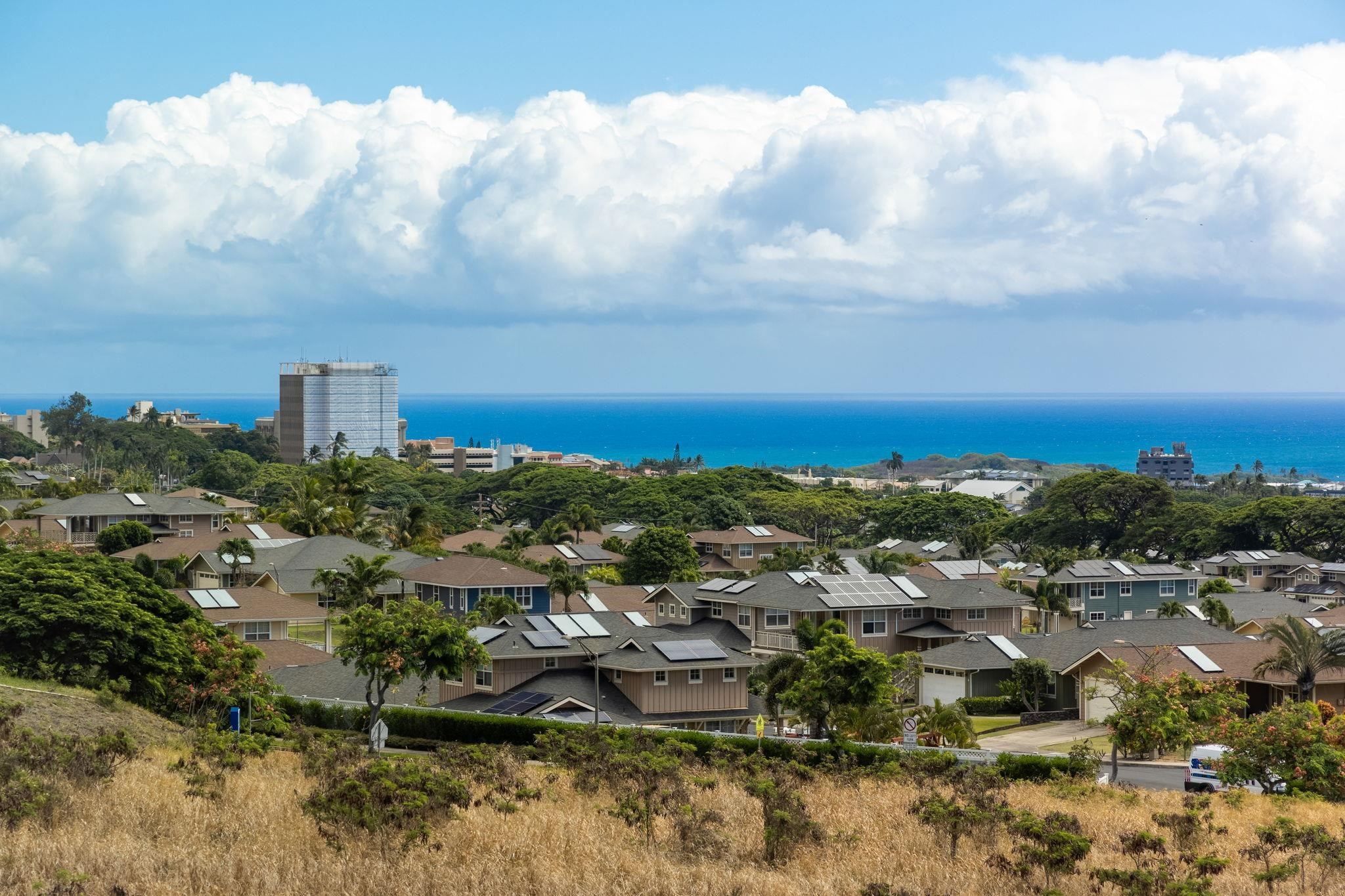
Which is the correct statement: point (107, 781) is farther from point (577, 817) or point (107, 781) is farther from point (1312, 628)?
point (1312, 628)

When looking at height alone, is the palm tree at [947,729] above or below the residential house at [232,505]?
below

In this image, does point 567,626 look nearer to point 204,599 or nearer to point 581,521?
point 204,599

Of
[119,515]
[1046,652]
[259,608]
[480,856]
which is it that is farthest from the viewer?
[119,515]

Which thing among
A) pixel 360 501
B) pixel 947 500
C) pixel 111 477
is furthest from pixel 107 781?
pixel 111 477

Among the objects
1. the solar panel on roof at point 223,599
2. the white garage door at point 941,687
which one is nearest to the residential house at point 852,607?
the white garage door at point 941,687

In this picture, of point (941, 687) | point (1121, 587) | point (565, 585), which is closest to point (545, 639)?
point (941, 687)

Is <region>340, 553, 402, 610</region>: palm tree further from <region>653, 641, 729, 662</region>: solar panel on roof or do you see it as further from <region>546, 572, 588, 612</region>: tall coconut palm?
<region>653, 641, 729, 662</region>: solar panel on roof

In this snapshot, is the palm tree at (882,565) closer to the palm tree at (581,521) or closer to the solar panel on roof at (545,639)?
the palm tree at (581,521)
